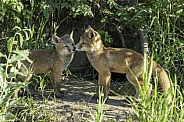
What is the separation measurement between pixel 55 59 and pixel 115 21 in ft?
5.36

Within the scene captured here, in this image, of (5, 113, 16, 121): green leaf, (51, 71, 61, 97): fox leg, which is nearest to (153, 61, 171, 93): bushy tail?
(51, 71, 61, 97): fox leg

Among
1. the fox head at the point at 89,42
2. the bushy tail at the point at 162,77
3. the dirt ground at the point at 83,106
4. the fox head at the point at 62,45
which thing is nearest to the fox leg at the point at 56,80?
the dirt ground at the point at 83,106

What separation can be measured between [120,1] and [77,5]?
124cm

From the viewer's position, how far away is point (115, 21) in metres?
8.34

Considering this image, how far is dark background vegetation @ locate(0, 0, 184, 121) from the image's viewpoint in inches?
282

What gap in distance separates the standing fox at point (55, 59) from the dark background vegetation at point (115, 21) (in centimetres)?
32

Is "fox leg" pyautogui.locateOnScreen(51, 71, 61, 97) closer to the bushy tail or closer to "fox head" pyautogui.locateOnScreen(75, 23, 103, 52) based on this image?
"fox head" pyautogui.locateOnScreen(75, 23, 103, 52)

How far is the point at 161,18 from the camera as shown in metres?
7.55

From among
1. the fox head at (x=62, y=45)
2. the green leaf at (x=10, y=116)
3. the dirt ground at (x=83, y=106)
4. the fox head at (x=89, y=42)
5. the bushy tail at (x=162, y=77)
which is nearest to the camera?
the green leaf at (x=10, y=116)

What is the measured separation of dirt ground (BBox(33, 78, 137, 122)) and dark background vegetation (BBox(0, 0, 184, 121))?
83 cm

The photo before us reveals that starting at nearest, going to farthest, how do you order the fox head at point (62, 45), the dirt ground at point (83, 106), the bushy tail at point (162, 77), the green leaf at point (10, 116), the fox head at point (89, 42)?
the green leaf at point (10, 116) → the dirt ground at point (83, 106) → the bushy tail at point (162, 77) → the fox head at point (89, 42) → the fox head at point (62, 45)

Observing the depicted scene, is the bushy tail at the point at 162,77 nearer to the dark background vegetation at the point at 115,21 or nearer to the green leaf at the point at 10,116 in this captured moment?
the dark background vegetation at the point at 115,21

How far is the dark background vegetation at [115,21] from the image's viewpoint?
7.17 meters

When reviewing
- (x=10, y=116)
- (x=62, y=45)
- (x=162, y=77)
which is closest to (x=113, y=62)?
(x=162, y=77)
